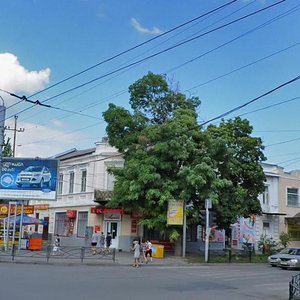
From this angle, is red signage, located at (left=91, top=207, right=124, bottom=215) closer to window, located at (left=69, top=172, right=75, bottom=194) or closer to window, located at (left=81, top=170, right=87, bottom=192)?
window, located at (left=81, top=170, right=87, bottom=192)

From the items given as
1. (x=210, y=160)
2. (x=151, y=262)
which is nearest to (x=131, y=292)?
(x=151, y=262)

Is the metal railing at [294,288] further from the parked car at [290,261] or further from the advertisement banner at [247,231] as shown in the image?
the advertisement banner at [247,231]

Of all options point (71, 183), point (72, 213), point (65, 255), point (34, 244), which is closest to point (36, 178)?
point (34, 244)

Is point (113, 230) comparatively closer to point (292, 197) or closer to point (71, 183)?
point (71, 183)

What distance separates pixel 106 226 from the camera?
41.5m

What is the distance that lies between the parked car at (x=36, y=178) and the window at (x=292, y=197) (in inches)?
1095

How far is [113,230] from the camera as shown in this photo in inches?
1624

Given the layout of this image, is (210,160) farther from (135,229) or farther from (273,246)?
(273,246)

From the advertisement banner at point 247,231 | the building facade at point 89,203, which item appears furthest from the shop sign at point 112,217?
the advertisement banner at point 247,231

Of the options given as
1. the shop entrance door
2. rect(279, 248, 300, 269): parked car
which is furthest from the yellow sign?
the shop entrance door

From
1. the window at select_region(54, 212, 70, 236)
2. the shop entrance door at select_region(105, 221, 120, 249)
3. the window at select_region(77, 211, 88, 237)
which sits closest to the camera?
the shop entrance door at select_region(105, 221, 120, 249)

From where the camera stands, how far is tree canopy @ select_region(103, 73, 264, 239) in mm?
32719

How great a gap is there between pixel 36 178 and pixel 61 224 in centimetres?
1548

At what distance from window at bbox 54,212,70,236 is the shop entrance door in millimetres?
6068
